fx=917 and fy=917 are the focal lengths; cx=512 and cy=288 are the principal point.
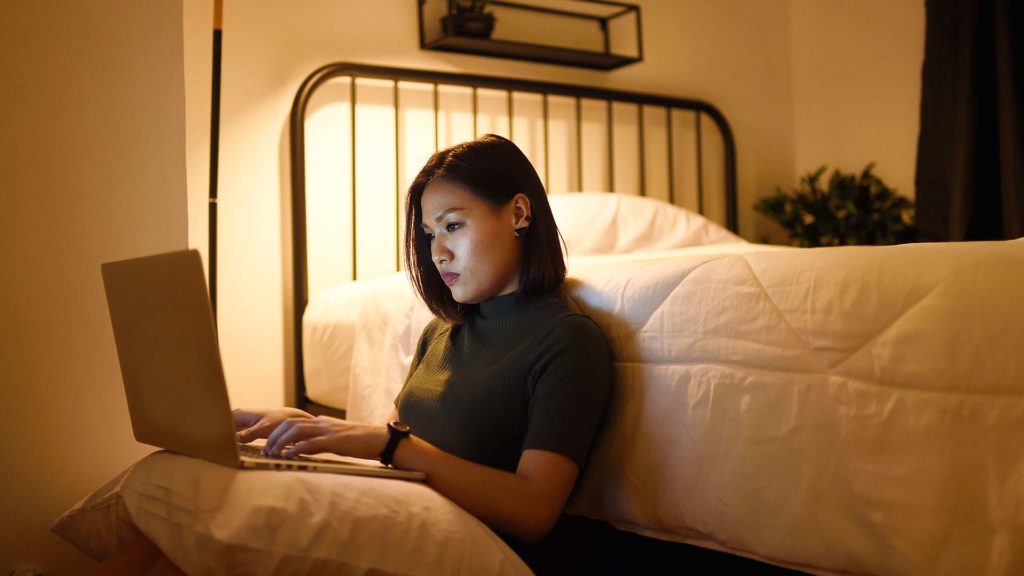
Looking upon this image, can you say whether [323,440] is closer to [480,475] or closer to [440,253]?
[480,475]

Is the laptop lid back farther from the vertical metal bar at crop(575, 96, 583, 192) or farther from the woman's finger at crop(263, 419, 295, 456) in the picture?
the vertical metal bar at crop(575, 96, 583, 192)

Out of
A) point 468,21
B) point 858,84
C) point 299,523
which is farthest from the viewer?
point 858,84

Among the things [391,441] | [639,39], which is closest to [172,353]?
[391,441]

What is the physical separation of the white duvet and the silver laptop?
0.32 metres

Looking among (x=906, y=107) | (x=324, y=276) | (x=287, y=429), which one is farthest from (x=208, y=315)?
(x=906, y=107)

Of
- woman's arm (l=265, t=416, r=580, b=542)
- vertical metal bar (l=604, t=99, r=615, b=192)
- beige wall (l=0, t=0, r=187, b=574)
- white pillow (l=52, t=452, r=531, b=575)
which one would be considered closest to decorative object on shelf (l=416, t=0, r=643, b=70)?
vertical metal bar (l=604, t=99, r=615, b=192)

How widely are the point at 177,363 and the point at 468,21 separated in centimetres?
208

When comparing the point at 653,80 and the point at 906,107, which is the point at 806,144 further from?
the point at 653,80

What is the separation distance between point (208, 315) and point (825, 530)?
2.22 feet

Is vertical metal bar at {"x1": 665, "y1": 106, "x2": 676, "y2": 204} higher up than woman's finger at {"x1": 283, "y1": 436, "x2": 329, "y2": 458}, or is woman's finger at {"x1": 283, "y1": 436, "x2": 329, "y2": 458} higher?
vertical metal bar at {"x1": 665, "y1": 106, "x2": 676, "y2": 204}

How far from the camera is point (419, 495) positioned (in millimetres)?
971

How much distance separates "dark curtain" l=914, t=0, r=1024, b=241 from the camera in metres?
2.80

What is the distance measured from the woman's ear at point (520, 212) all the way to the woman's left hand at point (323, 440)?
37cm

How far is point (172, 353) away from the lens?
0.98 meters
